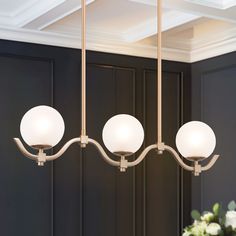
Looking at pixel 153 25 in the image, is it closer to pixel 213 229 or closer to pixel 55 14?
pixel 55 14

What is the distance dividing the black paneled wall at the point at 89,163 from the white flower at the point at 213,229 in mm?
1855

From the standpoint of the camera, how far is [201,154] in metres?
2.37

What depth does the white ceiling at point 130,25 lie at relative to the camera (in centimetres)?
321

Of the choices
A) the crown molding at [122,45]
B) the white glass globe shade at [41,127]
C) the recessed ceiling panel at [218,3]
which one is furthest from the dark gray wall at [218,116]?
the white glass globe shade at [41,127]

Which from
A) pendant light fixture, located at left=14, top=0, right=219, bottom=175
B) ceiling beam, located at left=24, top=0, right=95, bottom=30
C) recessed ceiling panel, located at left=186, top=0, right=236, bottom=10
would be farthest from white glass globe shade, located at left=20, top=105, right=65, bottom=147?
recessed ceiling panel, located at left=186, top=0, right=236, bottom=10

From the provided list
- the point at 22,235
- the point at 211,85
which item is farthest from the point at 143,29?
the point at 22,235

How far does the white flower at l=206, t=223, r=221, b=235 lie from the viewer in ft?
7.27

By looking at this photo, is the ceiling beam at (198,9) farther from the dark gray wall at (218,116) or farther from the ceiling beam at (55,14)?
the dark gray wall at (218,116)

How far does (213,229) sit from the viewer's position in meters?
2.22

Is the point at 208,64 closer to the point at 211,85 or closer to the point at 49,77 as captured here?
the point at 211,85

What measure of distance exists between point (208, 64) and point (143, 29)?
0.69m

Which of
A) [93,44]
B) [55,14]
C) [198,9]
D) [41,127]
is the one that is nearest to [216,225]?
[41,127]

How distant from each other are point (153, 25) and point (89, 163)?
1117 mm

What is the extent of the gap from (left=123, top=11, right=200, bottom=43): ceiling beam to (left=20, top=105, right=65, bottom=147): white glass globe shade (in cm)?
167
